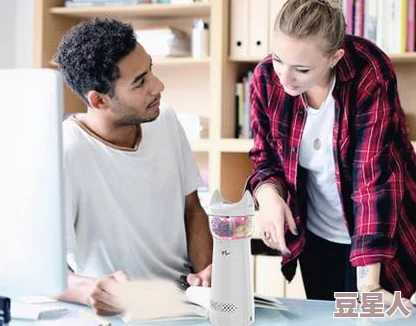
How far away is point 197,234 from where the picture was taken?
1651mm

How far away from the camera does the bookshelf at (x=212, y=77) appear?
2666mm

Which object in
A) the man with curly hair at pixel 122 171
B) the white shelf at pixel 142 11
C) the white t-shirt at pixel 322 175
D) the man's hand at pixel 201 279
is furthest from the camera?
the white shelf at pixel 142 11

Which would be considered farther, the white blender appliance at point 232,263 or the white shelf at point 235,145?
the white shelf at point 235,145

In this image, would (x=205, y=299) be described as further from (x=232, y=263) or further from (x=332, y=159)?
(x=332, y=159)

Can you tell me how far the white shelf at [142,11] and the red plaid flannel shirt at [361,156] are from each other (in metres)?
1.22

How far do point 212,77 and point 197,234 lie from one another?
3.84 ft

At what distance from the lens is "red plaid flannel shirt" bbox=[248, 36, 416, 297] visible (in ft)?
4.75

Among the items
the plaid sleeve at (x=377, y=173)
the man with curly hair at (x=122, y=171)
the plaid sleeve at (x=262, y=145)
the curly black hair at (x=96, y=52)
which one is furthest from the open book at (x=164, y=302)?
the curly black hair at (x=96, y=52)

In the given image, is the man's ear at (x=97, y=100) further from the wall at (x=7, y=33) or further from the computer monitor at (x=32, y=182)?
the wall at (x=7, y=33)

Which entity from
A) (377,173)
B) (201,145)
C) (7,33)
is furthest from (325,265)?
(7,33)

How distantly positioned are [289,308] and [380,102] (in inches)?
19.9

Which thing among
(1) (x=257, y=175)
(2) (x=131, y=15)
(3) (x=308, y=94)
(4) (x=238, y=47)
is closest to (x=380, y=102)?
(3) (x=308, y=94)

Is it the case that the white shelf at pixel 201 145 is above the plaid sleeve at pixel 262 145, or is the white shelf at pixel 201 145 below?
below

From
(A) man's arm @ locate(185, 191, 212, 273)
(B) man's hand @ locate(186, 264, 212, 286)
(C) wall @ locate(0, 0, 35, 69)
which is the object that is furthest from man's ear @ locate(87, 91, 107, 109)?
(C) wall @ locate(0, 0, 35, 69)
